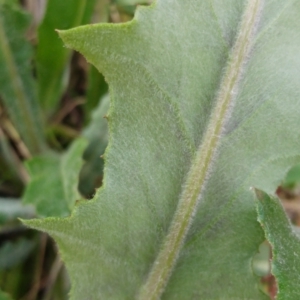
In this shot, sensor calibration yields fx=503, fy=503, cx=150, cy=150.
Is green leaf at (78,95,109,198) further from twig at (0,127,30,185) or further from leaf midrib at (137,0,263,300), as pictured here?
leaf midrib at (137,0,263,300)

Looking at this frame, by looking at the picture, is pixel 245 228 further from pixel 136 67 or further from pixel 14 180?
pixel 14 180

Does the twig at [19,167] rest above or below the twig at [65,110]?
below

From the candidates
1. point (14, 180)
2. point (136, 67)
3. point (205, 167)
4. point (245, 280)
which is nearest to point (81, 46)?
point (136, 67)

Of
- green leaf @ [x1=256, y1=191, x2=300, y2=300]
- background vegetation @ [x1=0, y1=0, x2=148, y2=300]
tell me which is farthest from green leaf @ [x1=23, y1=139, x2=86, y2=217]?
green leaf @ [x1=256, y1=191, x2=300, y2=300]

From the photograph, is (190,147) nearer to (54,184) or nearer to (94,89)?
(54,184)

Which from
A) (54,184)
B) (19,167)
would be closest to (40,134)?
(19,167)

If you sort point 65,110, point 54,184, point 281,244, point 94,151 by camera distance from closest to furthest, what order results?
point 281,244, point 54,184, point 94,151, point 65,110

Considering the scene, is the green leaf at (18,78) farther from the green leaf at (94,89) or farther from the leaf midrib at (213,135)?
the leaf midrib at (213,135)

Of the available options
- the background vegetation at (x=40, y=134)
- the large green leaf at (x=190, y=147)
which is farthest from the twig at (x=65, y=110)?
the large green leaf at (x=190, y=147)
